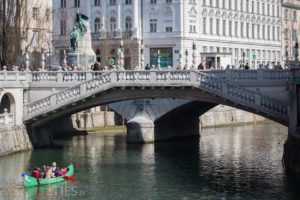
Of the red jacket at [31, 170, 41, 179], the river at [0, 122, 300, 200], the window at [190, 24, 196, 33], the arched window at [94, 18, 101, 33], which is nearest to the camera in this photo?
the river at [0, 122, 300, 200]

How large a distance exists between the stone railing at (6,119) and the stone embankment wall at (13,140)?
16.6 inches

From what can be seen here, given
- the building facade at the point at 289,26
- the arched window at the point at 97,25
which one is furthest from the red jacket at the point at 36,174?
the building facade at the point at 289,26

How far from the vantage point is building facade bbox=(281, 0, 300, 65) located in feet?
493

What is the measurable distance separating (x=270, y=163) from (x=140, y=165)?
8.39 meters

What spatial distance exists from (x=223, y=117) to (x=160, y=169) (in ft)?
133

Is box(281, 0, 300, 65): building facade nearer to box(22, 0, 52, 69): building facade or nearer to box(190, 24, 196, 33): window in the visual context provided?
box(190, 24, 196, 33): window

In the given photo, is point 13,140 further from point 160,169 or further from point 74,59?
point 74,59

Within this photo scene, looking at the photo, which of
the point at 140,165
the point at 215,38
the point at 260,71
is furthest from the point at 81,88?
the point at 215,38

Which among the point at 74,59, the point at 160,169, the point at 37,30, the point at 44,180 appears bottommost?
the point at 160,169

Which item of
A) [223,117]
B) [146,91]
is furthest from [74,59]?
[223,117]

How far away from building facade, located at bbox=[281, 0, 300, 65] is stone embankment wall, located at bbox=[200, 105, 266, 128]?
142 ft

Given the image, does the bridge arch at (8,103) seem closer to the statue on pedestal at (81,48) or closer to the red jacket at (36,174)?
the statue on pedestal at (81,48)

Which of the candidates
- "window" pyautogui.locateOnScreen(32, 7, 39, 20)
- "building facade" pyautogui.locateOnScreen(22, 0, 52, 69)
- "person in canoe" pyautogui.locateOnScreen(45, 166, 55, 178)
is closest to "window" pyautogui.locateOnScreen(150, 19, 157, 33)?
"building facade" pyautogui.locateOnScreen(22, 0, 52, 69)

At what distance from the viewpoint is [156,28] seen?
12062cm
